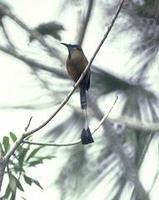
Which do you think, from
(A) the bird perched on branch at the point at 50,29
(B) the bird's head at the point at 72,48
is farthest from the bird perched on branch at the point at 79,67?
(A) the bird perched on branch at the point at 50,29

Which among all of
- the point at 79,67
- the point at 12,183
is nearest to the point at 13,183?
the point at 12,183

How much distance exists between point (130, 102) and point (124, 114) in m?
0.05

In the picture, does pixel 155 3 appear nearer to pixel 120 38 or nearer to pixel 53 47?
pixel 120 38

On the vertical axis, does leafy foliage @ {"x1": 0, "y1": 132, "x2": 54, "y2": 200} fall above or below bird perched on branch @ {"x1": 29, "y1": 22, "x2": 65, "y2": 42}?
below

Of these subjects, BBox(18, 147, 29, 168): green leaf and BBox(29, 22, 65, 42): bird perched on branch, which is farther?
BBox(29, 22, 65, 42): bird perched on branch

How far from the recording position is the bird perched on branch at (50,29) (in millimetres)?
3220

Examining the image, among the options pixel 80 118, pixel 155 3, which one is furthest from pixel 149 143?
pixel 155 3

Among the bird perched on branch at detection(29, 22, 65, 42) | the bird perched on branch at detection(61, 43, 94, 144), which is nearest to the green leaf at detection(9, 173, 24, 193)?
the bird perched on branch at detection(61, 43, 94, 144)

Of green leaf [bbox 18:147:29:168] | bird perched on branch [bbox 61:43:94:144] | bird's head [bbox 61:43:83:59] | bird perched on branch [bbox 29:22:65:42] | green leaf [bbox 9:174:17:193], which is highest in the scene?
bird perched on branch [bbox 29:22:65:42]

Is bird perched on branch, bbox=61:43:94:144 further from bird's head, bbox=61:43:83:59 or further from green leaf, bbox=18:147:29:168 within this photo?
green leaf, bbox=18:147:29:168

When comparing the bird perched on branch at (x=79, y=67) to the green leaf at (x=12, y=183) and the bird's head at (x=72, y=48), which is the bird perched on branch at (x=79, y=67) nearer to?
the bird's head at (x=72, y=48)

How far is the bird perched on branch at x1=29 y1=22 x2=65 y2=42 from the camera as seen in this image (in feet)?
10.6

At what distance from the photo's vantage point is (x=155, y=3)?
2.72 m

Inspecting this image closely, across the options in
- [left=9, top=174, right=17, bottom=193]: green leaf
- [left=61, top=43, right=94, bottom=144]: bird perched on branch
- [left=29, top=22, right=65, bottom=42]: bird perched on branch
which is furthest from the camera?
[left=29, top=22, right=65, bottom=42]: bird perched on branch
